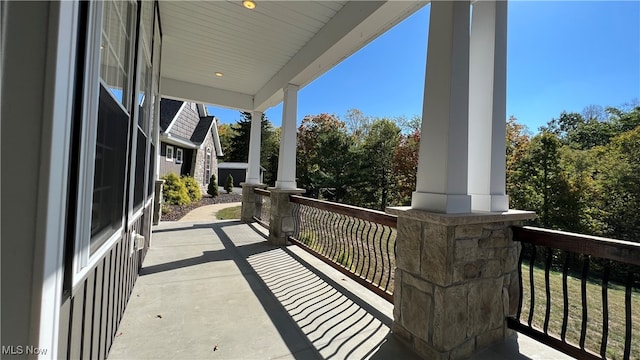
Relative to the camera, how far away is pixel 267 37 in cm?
421

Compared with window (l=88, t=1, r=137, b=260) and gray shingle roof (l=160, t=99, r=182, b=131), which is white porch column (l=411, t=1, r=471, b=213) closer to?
window (l=88, t=1, r=137, b=260)

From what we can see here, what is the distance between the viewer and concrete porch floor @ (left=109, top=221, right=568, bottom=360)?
2.06 m

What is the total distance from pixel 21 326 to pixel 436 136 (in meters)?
2.28

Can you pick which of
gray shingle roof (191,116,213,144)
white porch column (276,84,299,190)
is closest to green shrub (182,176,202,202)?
gray shingle roof (191,116,213,144)

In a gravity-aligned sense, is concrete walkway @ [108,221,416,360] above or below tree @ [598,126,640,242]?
below

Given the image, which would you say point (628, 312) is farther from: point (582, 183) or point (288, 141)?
point (582, 183)

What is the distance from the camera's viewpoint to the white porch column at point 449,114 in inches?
79.2

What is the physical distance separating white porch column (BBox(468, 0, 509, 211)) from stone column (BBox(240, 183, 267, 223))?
5671 millimetres

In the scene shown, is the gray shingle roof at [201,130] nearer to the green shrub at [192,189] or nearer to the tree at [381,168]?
the green shrub at [192,189]

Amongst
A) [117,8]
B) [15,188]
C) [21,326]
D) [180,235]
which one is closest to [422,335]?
[21,326]

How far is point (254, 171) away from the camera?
7.58 m

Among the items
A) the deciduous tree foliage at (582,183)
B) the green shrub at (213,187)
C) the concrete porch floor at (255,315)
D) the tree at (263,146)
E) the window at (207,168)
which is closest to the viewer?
the concrete porch floor at (255,315)

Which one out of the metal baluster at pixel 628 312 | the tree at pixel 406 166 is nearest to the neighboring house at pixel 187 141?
the metal baluster at pixel 628 312

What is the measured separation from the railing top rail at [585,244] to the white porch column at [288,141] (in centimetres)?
385
